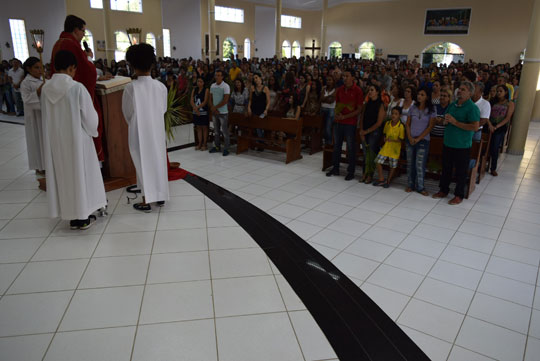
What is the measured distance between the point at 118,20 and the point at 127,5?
107cm

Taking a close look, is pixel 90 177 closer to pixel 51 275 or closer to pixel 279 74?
pixel 51 275

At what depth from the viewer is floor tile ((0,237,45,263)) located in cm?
335

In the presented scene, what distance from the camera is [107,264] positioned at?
129 inches

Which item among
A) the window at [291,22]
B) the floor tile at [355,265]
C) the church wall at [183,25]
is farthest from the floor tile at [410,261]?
the window at [291,22]

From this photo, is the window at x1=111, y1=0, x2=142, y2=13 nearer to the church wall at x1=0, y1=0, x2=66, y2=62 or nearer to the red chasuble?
the church wall at x1=0, y1=0, x2=66, y2=62

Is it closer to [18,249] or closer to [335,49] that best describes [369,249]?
[18,249]

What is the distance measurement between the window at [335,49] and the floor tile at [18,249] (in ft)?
93.0

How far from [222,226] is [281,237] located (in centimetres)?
63

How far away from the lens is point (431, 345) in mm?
2488

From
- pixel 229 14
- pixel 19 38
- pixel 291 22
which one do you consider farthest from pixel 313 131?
pixel 291 22

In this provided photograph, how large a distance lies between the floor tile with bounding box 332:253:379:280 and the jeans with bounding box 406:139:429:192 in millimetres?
2312

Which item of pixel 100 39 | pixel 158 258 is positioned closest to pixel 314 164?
pixel 158 258

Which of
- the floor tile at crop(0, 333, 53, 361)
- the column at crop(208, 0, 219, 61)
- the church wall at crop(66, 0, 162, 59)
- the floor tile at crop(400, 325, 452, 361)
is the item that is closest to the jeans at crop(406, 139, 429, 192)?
the floor tile at crop(400, 325, 452, 361)

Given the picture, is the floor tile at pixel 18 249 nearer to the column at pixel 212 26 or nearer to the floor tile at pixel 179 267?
the floor tile at pixel 179 267
